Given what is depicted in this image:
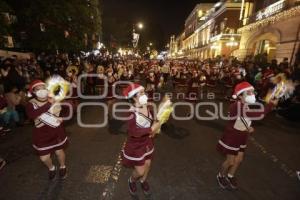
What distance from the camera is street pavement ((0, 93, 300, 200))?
452cm

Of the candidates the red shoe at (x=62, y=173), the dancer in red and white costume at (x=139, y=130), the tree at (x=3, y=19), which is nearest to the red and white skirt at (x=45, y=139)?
the red shoe at (x=62, y=173)

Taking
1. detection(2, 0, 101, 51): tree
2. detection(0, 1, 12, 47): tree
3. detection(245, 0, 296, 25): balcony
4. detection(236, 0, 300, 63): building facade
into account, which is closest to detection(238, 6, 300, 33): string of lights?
detection(236, 0, 300, 63): building facade

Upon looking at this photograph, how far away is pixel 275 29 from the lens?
20.6 m

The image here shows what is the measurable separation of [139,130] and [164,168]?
192 cm

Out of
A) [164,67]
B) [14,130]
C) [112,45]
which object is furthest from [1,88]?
[112,45]

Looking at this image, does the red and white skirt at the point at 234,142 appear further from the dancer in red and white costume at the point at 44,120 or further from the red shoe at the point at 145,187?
the dancer in red and white costume at the point at 44,120

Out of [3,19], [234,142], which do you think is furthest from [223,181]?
[3,19]

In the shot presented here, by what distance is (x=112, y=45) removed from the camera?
4288 centimetres

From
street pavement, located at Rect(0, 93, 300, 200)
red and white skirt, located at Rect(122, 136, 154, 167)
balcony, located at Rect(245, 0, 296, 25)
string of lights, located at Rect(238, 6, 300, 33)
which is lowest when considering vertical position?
street pavement, located at Rect(0, 93, 300, 200)

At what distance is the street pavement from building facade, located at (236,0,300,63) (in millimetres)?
12600

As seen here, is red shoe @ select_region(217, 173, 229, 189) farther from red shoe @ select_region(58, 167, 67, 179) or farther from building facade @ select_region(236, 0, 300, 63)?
building facade @ select_region(236, 0, 300, 63)

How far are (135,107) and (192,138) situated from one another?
398 cm

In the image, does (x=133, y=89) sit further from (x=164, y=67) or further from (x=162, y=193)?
(x=164, y=67)

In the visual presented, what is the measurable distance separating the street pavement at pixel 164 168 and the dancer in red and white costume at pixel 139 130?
32.5 inches
